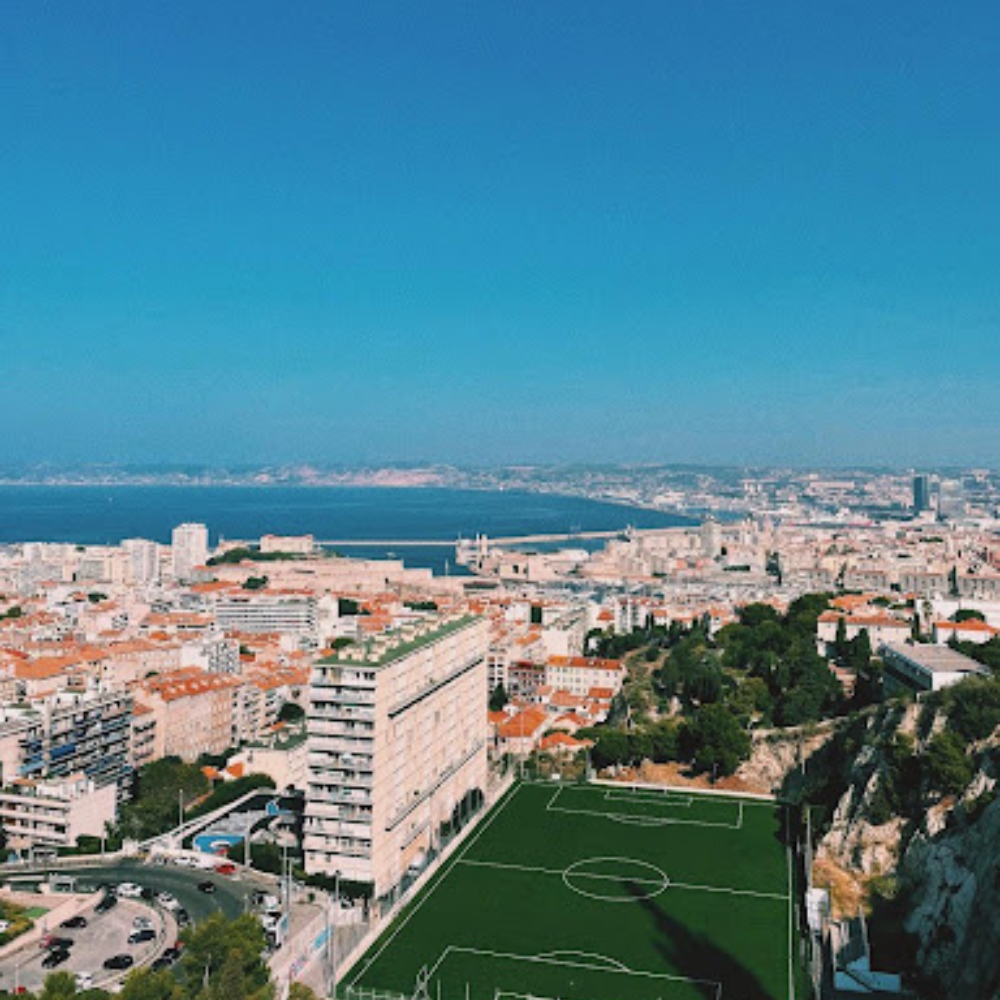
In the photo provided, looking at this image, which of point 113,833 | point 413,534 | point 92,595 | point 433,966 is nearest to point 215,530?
point 413,534

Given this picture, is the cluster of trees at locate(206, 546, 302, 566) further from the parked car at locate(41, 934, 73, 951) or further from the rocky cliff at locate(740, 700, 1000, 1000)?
the parked car at locate(41, 934, 73, 951)

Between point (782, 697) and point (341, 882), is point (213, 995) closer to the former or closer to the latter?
point (341, 882)

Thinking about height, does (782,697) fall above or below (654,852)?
above

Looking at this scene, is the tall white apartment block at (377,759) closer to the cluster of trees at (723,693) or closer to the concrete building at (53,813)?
the concrete building at (53,813)

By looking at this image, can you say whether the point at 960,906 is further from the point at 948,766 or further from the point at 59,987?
the point at 59,987

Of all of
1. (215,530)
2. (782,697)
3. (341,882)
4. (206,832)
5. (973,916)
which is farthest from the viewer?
(215,530)

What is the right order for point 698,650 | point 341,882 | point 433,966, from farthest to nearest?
point 698,650, point 341,882, point 433,966

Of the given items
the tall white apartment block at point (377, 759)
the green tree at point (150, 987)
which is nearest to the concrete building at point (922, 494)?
the tall white apartment block at point (377, 759)
